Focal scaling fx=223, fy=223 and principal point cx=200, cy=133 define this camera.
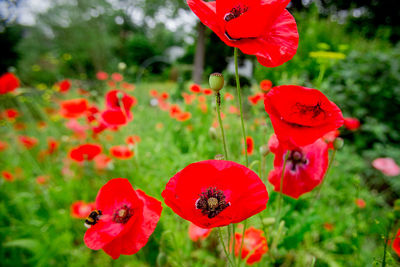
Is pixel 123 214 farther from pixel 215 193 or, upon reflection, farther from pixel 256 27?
pixel 256 27

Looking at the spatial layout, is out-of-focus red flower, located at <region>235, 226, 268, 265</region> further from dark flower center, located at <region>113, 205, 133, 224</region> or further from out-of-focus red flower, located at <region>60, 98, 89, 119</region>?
out-of-focus red flower, located at <region>60, 98, 89, 119</region>

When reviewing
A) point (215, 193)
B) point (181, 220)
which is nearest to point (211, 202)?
point (215, 193)

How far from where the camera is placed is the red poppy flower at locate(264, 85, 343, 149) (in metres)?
0.36

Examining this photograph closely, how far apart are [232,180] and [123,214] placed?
279 mm

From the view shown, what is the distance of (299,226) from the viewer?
2.42 ft

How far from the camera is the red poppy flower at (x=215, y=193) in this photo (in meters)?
0.35

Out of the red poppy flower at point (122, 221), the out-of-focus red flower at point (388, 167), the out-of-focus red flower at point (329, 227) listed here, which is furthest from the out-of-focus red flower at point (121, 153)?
the out-of-focus red flower at point (388, 167)

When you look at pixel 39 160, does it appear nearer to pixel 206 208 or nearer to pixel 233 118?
pixel 233 118

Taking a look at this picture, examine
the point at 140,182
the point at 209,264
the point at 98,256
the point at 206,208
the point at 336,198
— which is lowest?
the point at 336,198

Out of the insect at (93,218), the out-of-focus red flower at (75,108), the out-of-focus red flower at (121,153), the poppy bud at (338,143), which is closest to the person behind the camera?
the insect at (93,218)

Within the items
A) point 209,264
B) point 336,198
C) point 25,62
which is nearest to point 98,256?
point 209,264

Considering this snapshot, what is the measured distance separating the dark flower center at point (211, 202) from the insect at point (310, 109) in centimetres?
21

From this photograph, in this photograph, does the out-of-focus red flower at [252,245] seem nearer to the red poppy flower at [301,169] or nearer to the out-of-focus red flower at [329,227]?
the red poppy flower at [301,169]

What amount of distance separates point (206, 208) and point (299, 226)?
48cm
